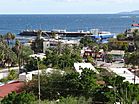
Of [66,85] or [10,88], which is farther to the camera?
[10,88]

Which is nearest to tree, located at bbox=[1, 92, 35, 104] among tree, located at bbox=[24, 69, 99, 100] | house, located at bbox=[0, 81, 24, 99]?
tree, located at bbox=[24, 69, 99, 100]

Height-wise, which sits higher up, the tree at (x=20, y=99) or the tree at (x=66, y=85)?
the tree at (x=20, y=99)

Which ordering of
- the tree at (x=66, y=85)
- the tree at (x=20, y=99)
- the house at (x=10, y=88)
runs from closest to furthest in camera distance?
the tree at (x=20, y=99) → the tree at (x=66, y=85) → the house at (x=10, y=88)

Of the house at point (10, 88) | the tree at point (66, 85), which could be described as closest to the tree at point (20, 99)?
the tree at point (66, 85)

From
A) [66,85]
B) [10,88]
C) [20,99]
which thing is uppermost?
[20,99]

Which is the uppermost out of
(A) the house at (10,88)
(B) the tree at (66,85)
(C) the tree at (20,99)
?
(C) the tree at (20,99)

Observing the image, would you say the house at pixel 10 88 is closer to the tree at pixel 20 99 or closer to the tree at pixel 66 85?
the tree at pixel 66 85

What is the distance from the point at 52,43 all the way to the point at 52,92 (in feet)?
139

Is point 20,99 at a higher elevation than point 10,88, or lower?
higher

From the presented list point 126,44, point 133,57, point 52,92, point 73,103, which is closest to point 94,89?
point 52,92

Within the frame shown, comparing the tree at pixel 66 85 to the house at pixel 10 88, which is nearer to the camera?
the tree at pixel 66 85

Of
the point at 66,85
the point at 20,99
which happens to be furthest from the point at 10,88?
the point at 20,99

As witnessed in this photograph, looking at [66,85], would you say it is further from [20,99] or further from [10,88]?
[20,99]

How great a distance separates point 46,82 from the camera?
2627 cm
